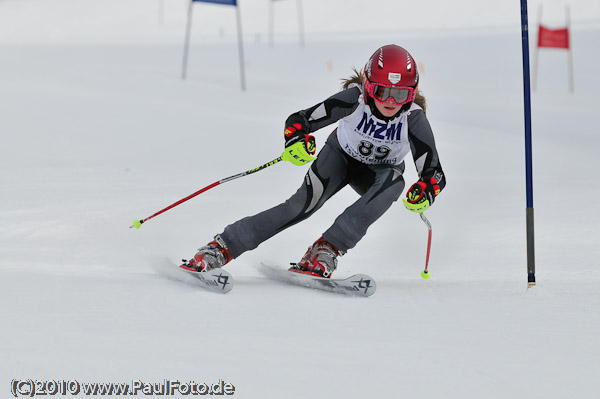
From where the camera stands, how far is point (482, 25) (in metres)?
28.1

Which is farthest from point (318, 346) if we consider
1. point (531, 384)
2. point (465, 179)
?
point (465, 179)

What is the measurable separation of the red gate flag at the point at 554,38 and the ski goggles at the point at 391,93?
1302 centimetres

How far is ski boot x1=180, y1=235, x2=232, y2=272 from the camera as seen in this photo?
10.2 feet

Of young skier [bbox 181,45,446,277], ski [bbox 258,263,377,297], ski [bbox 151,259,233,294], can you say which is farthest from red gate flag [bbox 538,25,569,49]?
ski [bbox 151,259,233,294]

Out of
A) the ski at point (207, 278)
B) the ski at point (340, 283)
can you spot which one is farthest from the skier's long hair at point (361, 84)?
the ski at point (207, 278)

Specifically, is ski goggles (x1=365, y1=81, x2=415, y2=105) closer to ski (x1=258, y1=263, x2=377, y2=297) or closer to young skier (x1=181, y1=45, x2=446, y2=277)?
young skier (x1=181, y1=45, x2=446, y2=277)

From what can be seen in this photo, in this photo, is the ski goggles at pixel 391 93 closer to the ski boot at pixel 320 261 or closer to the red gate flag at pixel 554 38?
the ski boot at pixel 320 261

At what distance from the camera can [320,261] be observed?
3.20 m

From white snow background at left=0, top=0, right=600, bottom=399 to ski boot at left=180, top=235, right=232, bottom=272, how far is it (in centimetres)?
13

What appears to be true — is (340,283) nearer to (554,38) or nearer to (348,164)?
(348,164)

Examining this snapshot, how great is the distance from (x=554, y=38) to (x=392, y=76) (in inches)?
525

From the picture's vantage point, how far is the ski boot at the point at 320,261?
3182mm

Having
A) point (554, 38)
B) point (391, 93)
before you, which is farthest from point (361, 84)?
point (554, 38)

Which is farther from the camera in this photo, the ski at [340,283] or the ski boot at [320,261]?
the ski boot at [320,261]
